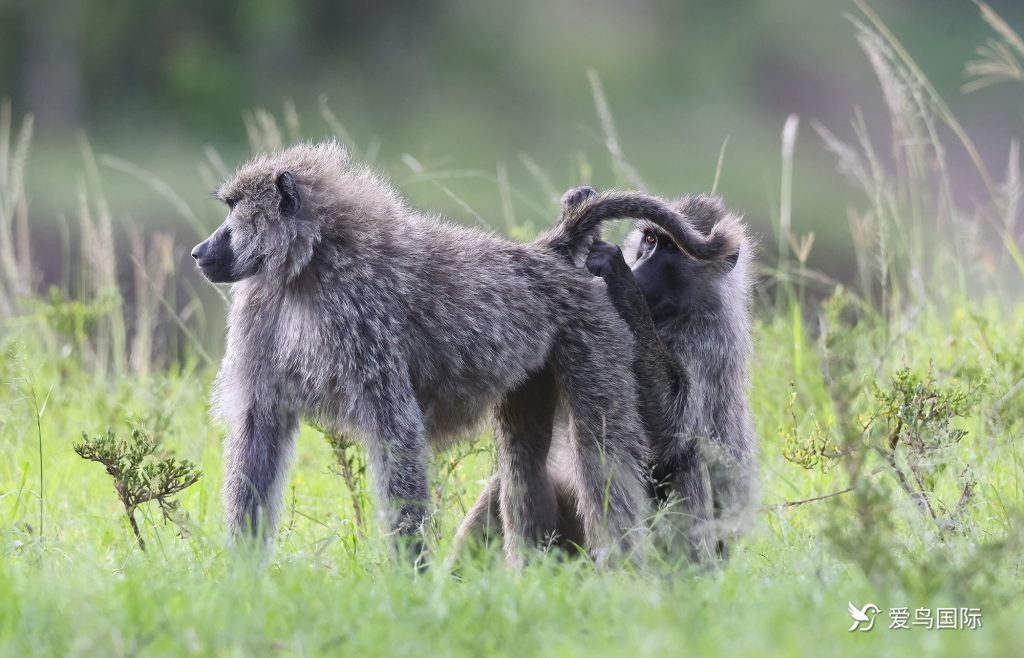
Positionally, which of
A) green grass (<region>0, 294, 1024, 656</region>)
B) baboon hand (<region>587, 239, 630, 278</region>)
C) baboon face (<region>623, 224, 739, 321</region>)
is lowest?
green grass (<region>0, 294, 1024, 656</region>)

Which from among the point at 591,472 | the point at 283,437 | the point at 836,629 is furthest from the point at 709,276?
the point at 836,629

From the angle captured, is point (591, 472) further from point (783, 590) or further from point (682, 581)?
point (783, 590)

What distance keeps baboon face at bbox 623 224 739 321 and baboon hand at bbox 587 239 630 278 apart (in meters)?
0.26

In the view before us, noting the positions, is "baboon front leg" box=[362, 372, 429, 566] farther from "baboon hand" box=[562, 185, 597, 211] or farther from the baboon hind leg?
"baboon hand" box=[562, 185, 597, 211]

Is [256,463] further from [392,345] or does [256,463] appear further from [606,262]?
[606,262]

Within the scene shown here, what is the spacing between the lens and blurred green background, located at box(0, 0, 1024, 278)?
18594 millimetres

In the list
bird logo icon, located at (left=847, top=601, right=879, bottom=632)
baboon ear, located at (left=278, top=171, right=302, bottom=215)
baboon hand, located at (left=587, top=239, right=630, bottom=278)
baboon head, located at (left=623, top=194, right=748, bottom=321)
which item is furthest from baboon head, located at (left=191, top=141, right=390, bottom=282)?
bird logo icon, located at (left=847, top=601, right=879, bottom=632)

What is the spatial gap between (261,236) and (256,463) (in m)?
0.67

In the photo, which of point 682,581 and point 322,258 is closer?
point 682,581

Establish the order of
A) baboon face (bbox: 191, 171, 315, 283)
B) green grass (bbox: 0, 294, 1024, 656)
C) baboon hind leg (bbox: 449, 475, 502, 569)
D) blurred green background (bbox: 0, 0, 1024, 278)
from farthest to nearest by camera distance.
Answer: blurred green background (bbox: 0, 0, 1024, 278) → baboon hind leg (bbox: 449, 475, 502, 569) → baboon face (bbox: 191, 171, 315, 283) → green grass (bbox: 0, 294, 1024, 656)

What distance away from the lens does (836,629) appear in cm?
264

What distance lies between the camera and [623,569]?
369 cm

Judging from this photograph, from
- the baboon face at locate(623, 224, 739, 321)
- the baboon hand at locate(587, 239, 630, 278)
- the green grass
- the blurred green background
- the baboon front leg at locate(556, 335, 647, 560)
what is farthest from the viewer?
the blurred green background

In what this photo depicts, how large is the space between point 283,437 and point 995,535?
2098 millimetres
